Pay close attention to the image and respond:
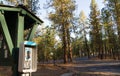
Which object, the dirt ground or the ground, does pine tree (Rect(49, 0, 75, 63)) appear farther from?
the dirt ground

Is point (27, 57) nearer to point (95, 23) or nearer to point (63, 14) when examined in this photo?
point (63, 14)

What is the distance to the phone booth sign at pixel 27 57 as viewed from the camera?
22.9ft

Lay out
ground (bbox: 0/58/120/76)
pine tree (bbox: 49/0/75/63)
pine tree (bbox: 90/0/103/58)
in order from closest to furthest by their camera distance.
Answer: ground (bbox: 0/58/120/76) → pine tree (bbox: 49/0/75/63) → pine tree (bbox: 90/0/103/58)

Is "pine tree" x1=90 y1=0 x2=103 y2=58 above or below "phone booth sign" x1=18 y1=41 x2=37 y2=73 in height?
above

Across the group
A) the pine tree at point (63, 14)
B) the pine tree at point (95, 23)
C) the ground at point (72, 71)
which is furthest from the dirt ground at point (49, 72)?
the pine tree at point (95, 23)

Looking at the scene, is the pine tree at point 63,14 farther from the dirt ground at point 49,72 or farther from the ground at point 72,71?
the dirt ground at point 49,72

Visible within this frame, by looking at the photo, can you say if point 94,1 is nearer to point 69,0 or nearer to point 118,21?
point 118,21

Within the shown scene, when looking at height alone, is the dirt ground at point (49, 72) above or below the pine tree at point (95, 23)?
below

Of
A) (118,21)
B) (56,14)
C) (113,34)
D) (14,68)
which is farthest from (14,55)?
(113,34)

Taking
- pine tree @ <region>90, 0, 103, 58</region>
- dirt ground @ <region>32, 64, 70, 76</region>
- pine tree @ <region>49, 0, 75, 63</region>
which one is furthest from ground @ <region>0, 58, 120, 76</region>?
pine tree @ <region>90, 0, 103, 58</region>

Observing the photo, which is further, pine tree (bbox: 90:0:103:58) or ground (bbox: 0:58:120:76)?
pine tree (bbox: 90:0:103:58)

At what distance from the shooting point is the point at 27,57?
7176 millimetres

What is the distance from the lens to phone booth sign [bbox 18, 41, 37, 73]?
6977 mm

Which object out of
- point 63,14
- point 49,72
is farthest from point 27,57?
point 63,14
